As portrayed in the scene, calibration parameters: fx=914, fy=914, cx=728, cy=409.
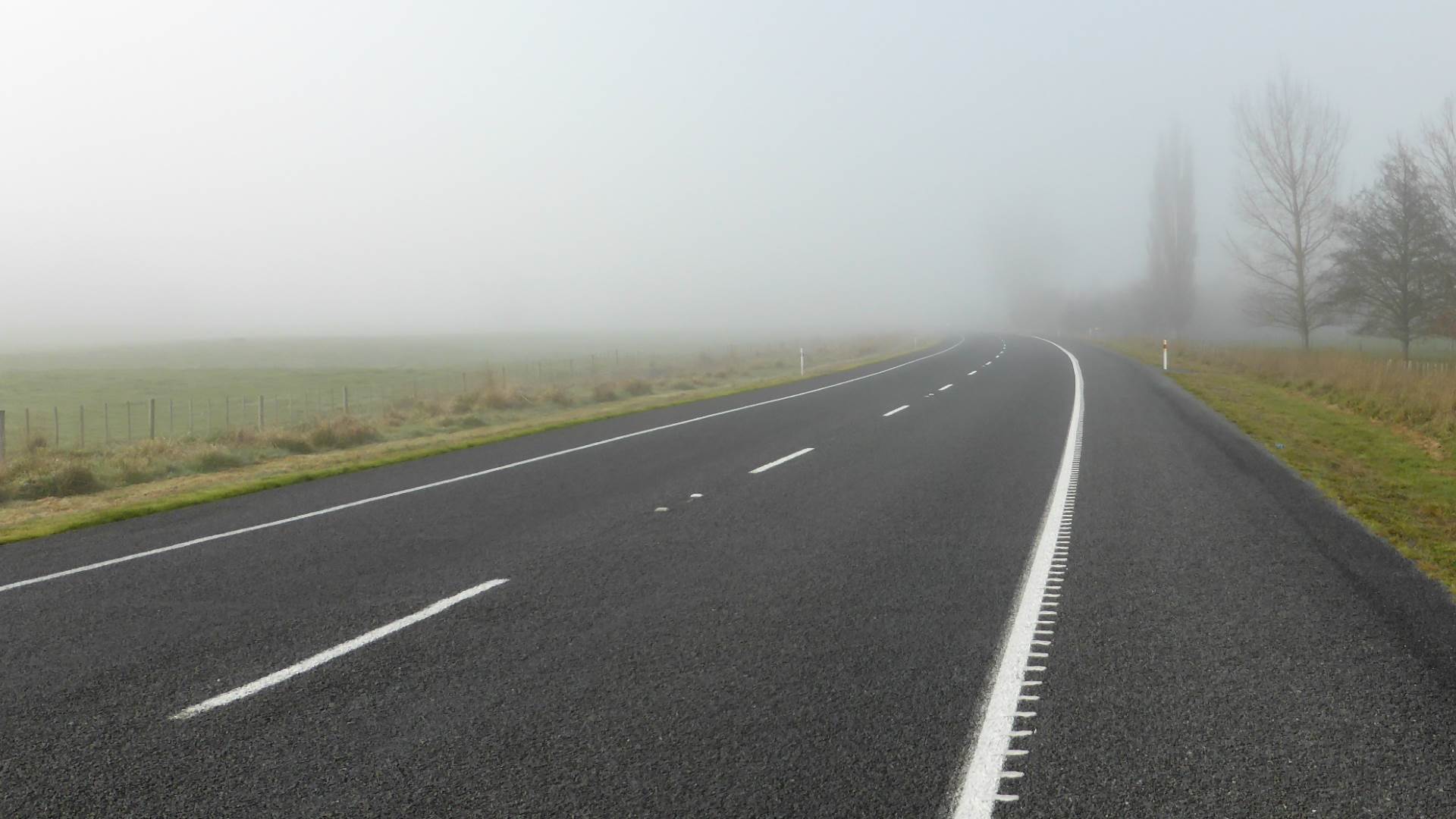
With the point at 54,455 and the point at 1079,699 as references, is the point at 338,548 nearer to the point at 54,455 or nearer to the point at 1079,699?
the point at 1079,699

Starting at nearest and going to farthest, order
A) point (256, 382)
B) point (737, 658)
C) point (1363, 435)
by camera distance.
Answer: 1. point (737, 658)
2. point (1363, 435)
3. point (256, 382)

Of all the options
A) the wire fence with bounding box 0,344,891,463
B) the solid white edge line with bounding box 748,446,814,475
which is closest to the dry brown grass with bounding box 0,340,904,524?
the wire fence with bounding box 0,344,891,463

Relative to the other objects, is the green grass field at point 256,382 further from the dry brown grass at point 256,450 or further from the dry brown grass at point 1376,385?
the dry brown grass at point 1376,385

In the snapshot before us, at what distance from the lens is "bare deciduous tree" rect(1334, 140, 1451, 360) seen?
3578 centimetres

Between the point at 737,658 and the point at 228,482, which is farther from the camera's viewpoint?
the point at 228,482

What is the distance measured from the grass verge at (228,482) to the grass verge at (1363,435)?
39.0ft

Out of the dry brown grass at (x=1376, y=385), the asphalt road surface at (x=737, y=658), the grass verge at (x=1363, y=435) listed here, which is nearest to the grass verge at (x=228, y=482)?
the asphalt road surface at (x=737, y=658)

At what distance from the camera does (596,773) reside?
3.46 m

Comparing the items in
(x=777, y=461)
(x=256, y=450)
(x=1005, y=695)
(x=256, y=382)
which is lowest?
(x=1005, y=695)

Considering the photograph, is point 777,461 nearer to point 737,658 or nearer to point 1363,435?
point 737,658

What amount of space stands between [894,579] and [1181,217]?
69731mm

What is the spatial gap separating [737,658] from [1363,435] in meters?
15.0

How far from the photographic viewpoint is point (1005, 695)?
13.7 ft

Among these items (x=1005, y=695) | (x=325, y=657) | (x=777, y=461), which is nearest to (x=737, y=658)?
(x=1005, y=695)
